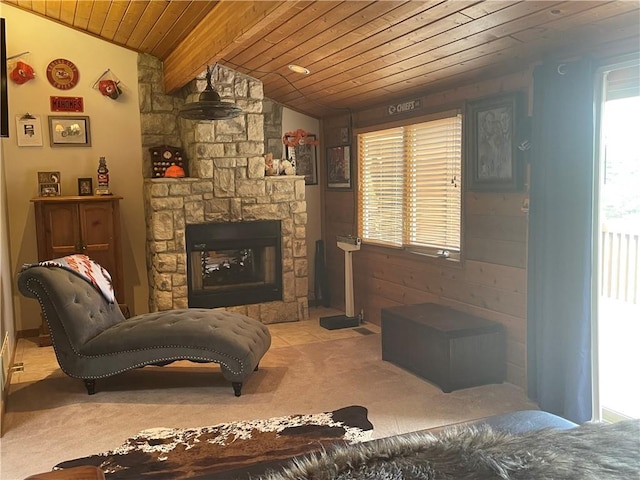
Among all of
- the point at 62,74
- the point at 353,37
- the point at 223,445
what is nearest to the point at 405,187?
the point at 353,37

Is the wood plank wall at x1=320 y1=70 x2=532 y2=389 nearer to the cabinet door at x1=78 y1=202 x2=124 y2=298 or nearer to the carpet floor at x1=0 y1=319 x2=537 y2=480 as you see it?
the carpet floor at x1=0 y1=319 x2=537 y2=480

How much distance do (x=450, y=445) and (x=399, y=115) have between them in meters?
4.40

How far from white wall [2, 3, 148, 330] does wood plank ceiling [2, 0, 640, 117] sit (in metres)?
0.16

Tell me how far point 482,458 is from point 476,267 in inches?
134

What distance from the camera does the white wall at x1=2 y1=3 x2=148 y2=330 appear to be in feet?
18.2

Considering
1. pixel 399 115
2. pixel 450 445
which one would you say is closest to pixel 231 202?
pixel 399 115

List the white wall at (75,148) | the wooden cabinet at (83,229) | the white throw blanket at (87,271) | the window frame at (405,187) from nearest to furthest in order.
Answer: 1. the white throw blanket at (87,271)
2. the window frame at (405,187)
3. the wooden cabinet at (83,229)
4. the white wall at (75,148)


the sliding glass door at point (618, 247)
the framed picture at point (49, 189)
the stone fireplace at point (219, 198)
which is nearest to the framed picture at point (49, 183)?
the framed picture at point (49, 189)

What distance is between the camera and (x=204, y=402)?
3865mm

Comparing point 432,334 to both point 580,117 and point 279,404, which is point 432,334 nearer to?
point 279,404

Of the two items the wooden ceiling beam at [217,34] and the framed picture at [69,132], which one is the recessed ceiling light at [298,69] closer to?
the wooden ceiling beam at [217,34]

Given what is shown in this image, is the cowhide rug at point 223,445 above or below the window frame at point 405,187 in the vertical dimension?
below

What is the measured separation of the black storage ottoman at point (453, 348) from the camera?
397cm

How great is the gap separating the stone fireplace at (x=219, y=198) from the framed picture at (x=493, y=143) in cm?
219
